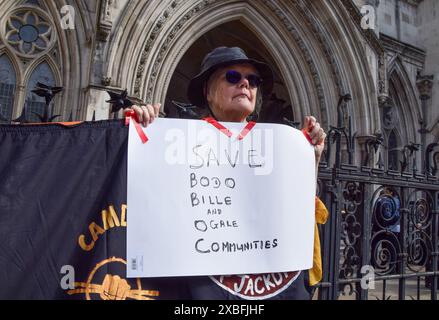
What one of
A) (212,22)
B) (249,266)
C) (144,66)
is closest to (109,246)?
(249,266)

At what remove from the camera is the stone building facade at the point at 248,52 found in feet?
25.3

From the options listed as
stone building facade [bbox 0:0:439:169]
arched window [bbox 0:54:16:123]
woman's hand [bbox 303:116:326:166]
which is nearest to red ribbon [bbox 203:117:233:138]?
woman's hand [bbox 303:116:326:166]

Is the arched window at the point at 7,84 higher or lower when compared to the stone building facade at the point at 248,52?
lower

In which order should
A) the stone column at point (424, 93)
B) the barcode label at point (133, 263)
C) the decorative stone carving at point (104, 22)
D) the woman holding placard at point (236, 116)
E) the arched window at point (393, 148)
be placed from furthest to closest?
the stone column at point (424, 93) → the arched window at point (393, 148) → the decorative stone carving at point (104, 22) → the woman holding placard at point (236, 116) → the barcode label at point (133, 263)

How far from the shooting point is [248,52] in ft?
45.4

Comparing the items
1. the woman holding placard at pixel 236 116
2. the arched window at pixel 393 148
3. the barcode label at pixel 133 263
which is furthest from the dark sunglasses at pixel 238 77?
the arched window at pixel 393 148

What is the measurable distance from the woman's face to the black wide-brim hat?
38 millimetres

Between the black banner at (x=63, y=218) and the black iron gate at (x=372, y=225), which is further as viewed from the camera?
the black iron gate at (x=372, y=225)

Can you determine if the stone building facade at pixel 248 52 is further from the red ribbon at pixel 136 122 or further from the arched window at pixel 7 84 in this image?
the red ribbon at pixel 136 122

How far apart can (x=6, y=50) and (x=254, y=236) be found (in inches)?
306

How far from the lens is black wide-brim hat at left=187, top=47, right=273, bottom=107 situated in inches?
82.3

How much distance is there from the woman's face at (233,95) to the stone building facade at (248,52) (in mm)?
1456

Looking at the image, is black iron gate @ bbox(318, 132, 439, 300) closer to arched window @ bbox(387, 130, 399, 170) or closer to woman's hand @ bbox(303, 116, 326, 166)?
woman's hand @ bbox(303, 116, 326, 166)

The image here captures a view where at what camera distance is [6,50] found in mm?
7863
